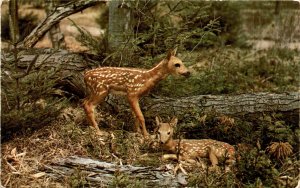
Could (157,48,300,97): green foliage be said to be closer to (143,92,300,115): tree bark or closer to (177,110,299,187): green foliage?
(143,92,300,115): tree bark

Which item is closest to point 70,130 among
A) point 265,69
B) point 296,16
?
point 265,69

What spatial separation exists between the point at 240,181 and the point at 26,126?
245cm

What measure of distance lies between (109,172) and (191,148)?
969mm

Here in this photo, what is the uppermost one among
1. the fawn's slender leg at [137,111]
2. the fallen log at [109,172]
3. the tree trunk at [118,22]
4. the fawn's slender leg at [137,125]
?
the tree trunk at [118,22]

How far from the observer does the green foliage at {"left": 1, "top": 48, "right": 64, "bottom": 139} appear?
6.36 metres

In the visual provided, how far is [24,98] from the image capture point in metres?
6.42

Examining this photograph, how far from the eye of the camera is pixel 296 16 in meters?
12.6

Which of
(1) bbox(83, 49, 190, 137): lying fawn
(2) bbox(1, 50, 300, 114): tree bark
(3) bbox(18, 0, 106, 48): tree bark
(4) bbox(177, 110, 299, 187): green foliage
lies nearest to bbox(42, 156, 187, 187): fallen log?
(4) bbox(177, 110, 299, 187): green foliage

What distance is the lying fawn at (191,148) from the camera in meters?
6.32

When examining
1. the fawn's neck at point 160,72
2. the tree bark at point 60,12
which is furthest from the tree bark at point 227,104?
the tree bark at point 60,12

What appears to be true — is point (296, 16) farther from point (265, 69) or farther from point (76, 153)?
point (76, 153)

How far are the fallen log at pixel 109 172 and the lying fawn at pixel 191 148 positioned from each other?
26 cm

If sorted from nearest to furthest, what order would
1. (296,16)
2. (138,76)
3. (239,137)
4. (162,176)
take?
(162,176) → (138,76) → (239,137) → (296,16)

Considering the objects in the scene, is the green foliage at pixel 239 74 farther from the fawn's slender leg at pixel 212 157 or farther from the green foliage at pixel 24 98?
the green foliage at pixel 24 98
